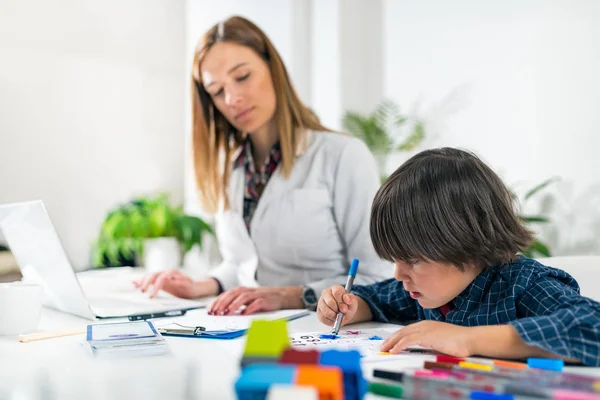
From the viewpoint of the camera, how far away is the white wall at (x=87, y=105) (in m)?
3.55

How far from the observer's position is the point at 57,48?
12.1 ft

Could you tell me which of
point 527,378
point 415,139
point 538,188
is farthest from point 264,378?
point 415,139

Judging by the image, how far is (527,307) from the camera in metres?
0.94

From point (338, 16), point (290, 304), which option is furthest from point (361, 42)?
point (290, 304)

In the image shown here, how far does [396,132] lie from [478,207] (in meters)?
2.46

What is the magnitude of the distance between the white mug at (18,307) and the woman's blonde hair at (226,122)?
747 mm

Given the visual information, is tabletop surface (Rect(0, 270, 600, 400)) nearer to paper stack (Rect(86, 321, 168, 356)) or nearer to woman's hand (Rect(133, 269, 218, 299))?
paper stack (Rect(86, 321, 168, 356))

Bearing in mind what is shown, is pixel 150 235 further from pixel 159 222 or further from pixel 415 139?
pixel 415 139

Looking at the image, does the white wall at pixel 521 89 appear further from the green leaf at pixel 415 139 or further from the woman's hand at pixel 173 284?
the woman's hand at pixel 173 284

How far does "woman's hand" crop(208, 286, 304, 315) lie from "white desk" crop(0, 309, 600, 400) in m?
0.25

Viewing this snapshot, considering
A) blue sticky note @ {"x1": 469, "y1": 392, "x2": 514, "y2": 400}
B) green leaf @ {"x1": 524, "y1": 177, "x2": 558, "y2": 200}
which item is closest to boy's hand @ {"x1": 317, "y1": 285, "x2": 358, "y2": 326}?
blue sticky note @ {"x1": 469, "y1": 392, "x2": 514, "y2": 400}

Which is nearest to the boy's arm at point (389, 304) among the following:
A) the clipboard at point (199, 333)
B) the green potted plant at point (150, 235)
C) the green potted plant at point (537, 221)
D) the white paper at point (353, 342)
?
the white paper at point (353, 342)

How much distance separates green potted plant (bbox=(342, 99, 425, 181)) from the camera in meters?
3.23

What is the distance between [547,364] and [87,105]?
3478 millimetres
